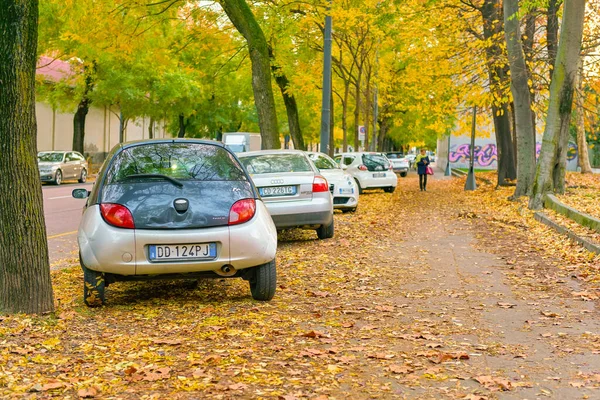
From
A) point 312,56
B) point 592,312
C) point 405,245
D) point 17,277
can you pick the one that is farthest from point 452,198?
point 17,277

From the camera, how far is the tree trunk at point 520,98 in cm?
2128

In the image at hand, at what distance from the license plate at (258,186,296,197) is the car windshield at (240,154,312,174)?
500 millimetres

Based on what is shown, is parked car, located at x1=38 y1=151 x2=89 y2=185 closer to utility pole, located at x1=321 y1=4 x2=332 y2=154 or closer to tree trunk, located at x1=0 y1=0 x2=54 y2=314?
utility pole, located at x1=321 y1=4 x2=332 y2=154

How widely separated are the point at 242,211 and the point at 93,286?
56.5 inches

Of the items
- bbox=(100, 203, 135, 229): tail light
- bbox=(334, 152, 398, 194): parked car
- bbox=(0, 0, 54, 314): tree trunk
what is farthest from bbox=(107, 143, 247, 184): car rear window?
bbox=(334, 152, 398, 194): parked car

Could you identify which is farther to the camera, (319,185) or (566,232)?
(566,232)

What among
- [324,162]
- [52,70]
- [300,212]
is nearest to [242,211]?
[300,212]

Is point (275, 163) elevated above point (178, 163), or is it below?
below

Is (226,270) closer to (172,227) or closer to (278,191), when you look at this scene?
(172,227)

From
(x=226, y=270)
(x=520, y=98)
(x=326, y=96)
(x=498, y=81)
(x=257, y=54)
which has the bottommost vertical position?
(x=226, y=270)

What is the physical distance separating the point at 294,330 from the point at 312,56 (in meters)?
29.3

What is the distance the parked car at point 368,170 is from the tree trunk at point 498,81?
160 inches

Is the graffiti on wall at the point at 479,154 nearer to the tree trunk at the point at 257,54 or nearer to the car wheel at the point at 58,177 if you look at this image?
the car wheel at the point at 58,177

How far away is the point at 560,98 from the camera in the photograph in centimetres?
1884
